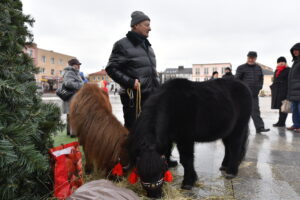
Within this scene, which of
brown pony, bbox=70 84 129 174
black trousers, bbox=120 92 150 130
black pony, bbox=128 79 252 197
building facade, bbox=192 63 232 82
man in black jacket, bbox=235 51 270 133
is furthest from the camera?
building facade, bbox=192 63 232 82

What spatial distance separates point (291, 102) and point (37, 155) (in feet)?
23.2

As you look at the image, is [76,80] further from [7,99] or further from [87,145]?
[7,99]

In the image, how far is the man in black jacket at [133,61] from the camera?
3.08 metres

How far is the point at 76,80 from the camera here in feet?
18.0

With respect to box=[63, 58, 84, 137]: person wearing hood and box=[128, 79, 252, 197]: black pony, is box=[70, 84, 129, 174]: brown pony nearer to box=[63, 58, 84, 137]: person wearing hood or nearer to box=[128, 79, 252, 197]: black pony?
box=[128, 79, 252, 197]: black pony

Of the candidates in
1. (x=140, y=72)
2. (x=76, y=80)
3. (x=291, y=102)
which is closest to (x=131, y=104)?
(x=140, y=72)

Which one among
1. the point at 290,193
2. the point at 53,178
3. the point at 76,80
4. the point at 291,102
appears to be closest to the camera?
the point at 53,178

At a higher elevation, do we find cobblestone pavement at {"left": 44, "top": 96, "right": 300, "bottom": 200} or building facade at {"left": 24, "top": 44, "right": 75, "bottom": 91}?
building facade at {"left": 24, "top": 44, "right": 75, "bottom": 91}

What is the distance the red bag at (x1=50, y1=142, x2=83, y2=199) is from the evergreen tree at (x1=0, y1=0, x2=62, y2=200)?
93 mm

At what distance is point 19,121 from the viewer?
5.01 feet

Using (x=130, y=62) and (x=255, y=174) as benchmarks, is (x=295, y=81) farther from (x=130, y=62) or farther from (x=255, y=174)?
(x=130, y=62)

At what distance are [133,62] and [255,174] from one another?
7.47ft

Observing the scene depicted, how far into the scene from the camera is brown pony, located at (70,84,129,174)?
99.4 inches

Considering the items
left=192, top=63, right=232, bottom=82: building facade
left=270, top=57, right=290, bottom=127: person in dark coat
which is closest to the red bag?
left=270, top=57, right=290, bottom=127: person in dark coat
